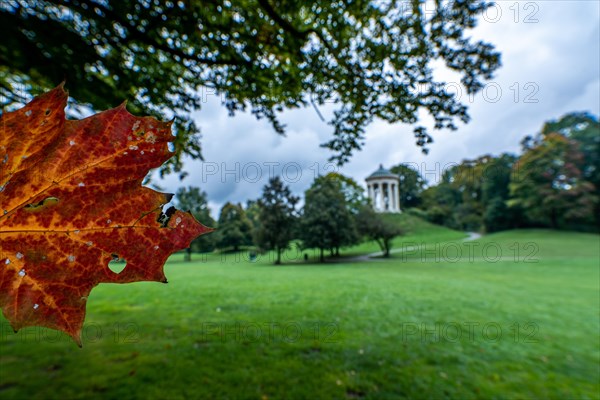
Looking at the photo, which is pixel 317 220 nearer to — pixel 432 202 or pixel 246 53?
pixel 432 202

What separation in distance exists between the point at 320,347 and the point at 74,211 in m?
6.10

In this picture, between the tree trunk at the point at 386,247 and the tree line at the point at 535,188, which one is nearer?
the tree line at the point at 535,188

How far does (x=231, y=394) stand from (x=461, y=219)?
3714cm

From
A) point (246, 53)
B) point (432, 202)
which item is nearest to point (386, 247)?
point (432, 202)

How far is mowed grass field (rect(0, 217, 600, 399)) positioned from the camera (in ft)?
14.0

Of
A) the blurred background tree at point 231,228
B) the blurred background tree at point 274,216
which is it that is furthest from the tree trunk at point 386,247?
the blurred background tree at point 231,228

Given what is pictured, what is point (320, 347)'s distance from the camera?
571 cm

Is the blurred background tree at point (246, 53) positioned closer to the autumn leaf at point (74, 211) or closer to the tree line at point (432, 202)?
the autumn leaf at point (74, 211)

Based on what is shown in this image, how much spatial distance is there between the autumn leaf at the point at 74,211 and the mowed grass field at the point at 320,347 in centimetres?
440

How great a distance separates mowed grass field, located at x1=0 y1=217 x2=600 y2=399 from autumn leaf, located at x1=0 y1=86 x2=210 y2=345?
440cm

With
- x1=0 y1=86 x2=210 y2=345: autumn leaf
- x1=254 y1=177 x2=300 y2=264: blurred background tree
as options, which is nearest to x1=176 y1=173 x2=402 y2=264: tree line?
x1=254 y1=177 x2=300 y2=264: blurred background tree

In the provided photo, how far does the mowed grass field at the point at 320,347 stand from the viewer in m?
4.26

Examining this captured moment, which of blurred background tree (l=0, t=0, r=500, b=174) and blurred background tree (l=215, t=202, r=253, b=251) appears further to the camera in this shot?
blurred background tree (l=215, t=202, r=253, b=251)

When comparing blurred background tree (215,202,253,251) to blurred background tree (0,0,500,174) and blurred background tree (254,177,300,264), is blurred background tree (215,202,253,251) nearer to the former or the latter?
blurred background tree (254,177,300,264)
